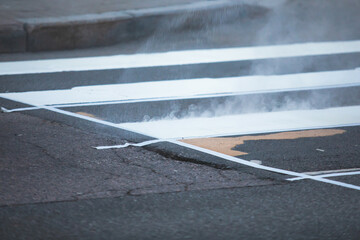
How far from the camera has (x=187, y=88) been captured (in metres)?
8.16

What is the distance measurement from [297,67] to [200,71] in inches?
49.4

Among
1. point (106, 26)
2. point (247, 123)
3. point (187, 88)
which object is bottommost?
point (247, 123)

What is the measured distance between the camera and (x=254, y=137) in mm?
6422

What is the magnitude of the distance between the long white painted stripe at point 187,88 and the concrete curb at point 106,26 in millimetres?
2075

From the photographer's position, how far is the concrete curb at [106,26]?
32.2ft

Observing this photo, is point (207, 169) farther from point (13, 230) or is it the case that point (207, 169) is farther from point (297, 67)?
point (297, 67)

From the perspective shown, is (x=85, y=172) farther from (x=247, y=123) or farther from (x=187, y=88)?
(x=187, y=88)

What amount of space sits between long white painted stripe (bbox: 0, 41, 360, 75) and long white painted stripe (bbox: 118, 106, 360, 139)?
2.29m

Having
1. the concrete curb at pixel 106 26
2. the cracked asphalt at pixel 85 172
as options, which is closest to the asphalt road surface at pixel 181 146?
the cracked asphalt at pixel 85 172

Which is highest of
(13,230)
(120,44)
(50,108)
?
(120,44)

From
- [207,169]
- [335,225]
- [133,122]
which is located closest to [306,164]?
[207,169]

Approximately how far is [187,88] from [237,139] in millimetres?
1920

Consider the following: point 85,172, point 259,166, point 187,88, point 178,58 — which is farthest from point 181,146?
point 178,58

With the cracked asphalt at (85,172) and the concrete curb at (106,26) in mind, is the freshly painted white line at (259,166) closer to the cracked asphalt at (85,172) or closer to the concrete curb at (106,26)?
the cracked asphalt at (85,172)
